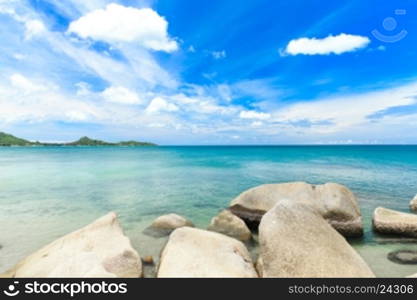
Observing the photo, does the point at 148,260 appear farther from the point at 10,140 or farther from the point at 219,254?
the point at 10,140

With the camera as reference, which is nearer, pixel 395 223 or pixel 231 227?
pixel 231 227

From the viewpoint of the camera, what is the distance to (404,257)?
7695mm

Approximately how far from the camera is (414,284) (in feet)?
14.8

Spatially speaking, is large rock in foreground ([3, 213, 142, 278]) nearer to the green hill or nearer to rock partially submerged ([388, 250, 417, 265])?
rock partially submerged ([388, 250, 417, 265])

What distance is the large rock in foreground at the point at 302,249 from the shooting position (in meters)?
5.24

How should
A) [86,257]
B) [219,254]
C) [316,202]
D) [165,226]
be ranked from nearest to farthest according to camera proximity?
[86,257] → [219,254] → [316,202] → [165,226]

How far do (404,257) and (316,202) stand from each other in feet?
9.93

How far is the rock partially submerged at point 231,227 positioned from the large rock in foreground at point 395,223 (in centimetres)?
532

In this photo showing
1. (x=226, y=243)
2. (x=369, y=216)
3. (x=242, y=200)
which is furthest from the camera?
(x=369, y=216)

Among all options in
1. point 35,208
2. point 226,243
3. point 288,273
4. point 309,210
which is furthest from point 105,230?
point 35,208

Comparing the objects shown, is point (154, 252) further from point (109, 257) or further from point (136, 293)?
point (136, 293)

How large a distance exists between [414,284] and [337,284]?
53.1 inches

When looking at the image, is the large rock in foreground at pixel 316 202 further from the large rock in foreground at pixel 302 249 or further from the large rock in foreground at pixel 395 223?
the large rock in foreground at pixel 302 249

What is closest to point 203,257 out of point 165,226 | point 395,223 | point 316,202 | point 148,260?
point 148,260
